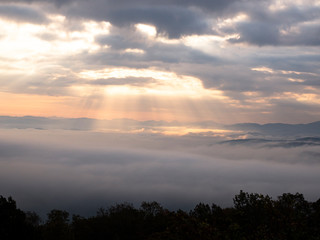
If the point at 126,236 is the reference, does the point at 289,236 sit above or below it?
above

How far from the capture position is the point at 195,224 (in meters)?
37.6

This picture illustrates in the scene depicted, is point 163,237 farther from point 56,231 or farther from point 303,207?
point 303,207

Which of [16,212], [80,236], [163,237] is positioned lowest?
[80,236]

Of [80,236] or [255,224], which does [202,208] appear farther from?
[80,236]

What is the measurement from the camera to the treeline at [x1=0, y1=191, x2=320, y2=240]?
1468 inches

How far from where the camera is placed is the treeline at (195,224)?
37.3m

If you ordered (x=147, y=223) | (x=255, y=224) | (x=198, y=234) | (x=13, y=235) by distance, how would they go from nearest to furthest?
1. (x=198, y=234)
2. (x=13, y=235)
3. (x=255, y=224)
4. (x=147, y=223)

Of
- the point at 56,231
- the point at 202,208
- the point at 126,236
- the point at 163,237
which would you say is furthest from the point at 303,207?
the point at 56,231

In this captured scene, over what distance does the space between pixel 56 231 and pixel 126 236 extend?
11.0 meters

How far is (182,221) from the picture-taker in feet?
124

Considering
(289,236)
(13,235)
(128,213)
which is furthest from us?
(128,213)

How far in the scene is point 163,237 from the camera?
129 feet

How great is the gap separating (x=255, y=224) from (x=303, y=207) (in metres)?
23.0

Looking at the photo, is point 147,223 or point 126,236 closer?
point 126,236
